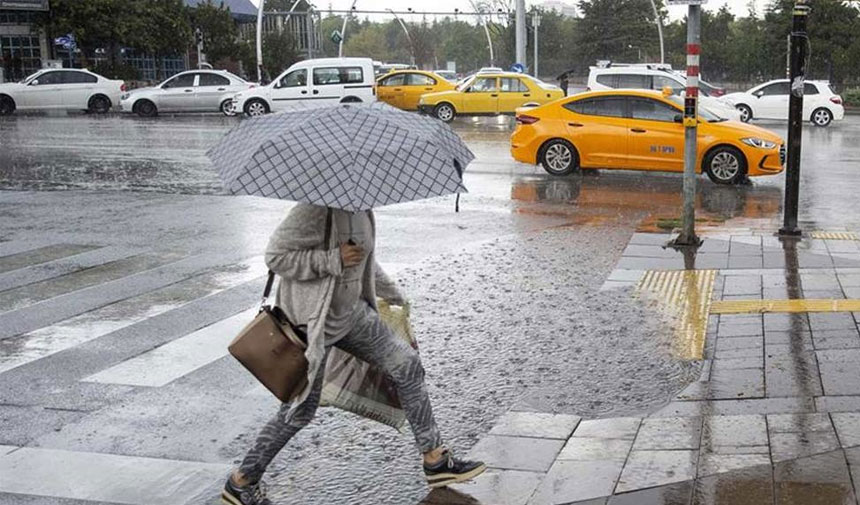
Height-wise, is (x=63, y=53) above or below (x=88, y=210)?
above

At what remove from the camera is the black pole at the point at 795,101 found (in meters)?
10.8

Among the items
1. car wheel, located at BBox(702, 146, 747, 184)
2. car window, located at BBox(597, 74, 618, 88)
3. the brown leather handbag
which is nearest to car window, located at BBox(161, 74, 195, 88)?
car window, located at BBox(597, 74, 618, 88)

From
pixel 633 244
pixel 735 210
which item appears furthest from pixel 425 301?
pixel 735 210

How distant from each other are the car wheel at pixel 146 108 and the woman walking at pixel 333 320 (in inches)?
1262

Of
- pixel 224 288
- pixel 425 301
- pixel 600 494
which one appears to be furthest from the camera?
pixel 224 288

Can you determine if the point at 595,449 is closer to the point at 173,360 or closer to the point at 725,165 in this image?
the point at 173,360

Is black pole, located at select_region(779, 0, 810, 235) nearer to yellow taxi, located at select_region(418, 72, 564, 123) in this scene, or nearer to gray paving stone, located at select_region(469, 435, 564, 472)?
gray paving stone, located at select_region(469, 435, 564, 472)

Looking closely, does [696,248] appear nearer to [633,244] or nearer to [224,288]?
[633,244]

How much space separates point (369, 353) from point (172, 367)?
8.92 feet

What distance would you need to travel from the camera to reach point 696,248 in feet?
35.7

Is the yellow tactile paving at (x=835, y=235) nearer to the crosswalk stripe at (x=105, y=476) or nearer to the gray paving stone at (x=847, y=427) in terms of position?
the gray paving stone at (x=847, y=427)

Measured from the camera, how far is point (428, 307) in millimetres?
8594

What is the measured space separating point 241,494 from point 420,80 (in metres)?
29.8

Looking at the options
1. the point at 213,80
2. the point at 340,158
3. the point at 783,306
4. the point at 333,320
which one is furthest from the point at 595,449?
the point at 213,80
